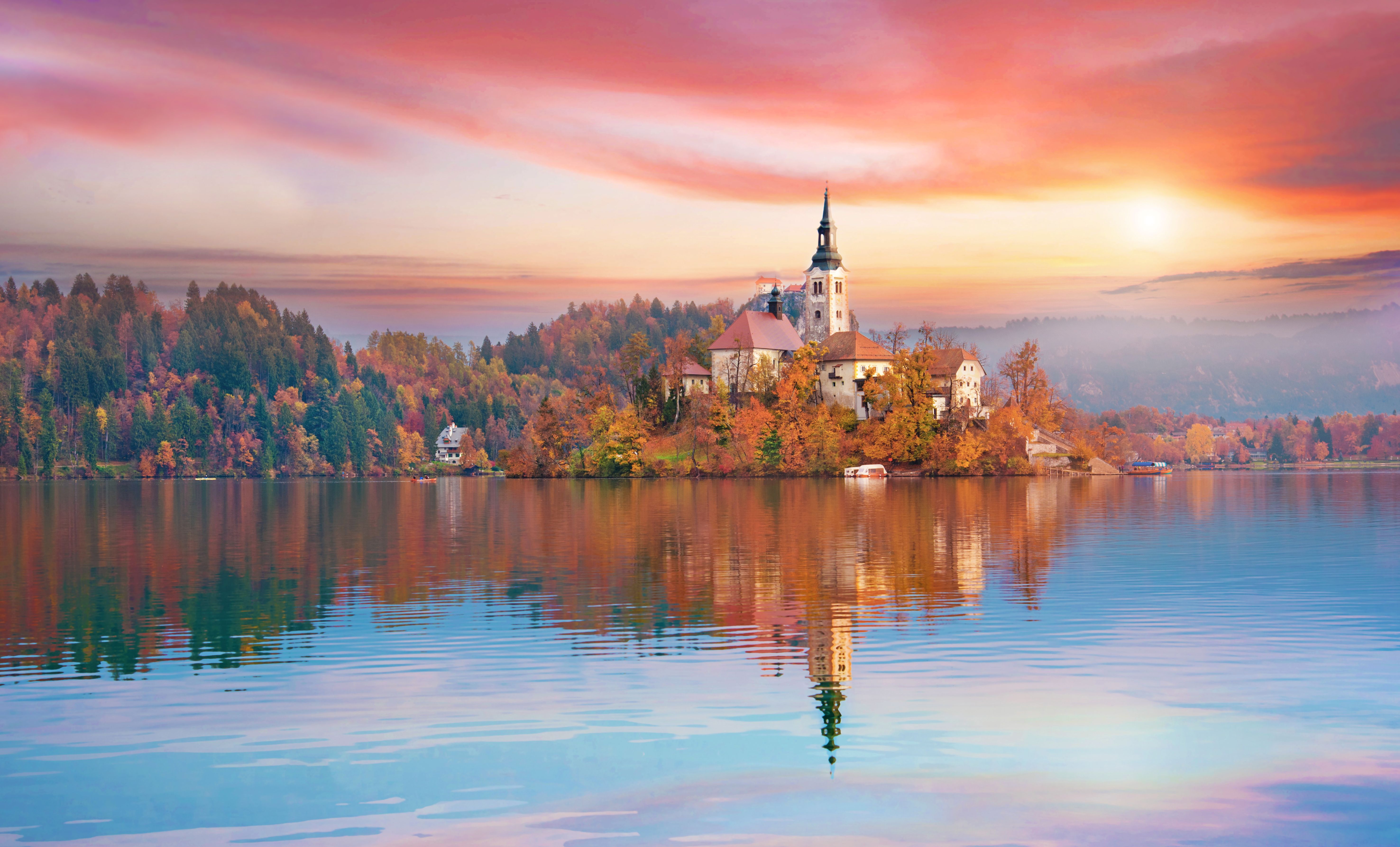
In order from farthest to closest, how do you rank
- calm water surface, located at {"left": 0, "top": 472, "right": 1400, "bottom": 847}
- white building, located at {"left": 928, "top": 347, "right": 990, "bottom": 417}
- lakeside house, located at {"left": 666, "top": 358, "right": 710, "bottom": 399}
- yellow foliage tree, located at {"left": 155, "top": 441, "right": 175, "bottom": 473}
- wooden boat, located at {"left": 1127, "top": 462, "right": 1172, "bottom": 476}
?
yellow foliage tree, located at {"left": 155, "top": 441, "right": 175, "bottom": 473} < wooden boat, located at {"left": 1127, "top": 462, "right": 1172, "bottom": 476} < lakeside house, located at {"left": 666, "top": 358, "right": 710, "bottom": 399} < white building, located at {"left": 928, "top": 347, "right": 990, "bottom": 417} < calm water surface, located at {"left": 0, "top": 472, "right": 1400, "bottom": 847}

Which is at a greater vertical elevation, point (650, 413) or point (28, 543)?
point (650, 413)

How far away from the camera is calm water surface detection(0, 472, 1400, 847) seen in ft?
37.3

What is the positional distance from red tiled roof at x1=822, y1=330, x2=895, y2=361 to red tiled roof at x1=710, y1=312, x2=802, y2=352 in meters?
4.16

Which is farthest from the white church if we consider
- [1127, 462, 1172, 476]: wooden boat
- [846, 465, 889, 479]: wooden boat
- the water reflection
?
the water reflection

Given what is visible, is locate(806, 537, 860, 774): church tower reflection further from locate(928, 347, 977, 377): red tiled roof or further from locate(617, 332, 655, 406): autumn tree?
locate(617, 332, 655, 406): autumn tree

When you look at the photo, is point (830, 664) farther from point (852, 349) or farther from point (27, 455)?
point (27, 455)

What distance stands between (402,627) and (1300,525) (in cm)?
4365

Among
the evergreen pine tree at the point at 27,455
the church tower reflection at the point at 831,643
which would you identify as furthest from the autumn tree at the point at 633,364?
the church tower reflection at the point at 831,643

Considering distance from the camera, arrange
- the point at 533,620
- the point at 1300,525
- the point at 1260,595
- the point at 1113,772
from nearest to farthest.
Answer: the point at 1113,772 → the point at 533,620 → the point at 1260,595 → the point at 1300,525

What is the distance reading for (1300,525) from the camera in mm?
50031

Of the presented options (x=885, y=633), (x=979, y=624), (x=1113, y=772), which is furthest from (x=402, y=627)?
(x=1113, y=772)

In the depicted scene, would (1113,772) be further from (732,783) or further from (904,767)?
(732,783)

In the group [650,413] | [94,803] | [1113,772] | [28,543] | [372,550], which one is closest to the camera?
[94,803]

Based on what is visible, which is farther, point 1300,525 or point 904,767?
point 1300,525
